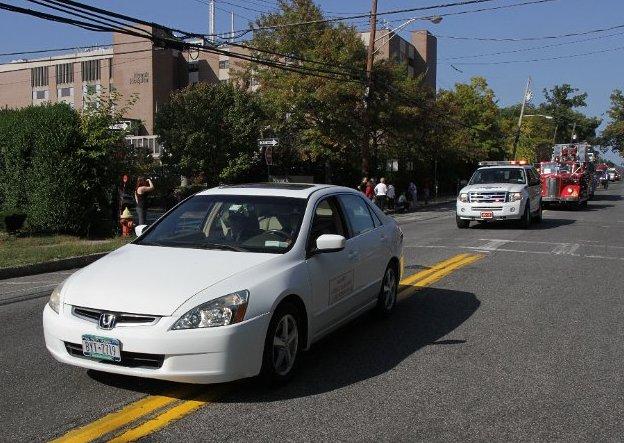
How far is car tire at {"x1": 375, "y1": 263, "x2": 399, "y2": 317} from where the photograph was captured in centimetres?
721

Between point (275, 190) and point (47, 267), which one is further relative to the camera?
point (47, 267)

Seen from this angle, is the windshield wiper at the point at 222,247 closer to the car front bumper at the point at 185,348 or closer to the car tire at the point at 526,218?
the car front bumper at the point at 185,348

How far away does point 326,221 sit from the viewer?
241 inches

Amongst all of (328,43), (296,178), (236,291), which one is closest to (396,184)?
(296,178)

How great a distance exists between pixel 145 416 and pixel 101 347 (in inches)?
21.2

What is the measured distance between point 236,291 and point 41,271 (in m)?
8.52

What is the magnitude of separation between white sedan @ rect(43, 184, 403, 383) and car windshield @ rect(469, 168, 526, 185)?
14.4 meters

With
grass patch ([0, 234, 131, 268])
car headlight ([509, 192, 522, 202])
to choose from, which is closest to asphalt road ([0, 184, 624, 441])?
grass patch ([0, 234, 131, 268])

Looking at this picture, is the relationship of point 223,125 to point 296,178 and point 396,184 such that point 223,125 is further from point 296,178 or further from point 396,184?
point 396,184

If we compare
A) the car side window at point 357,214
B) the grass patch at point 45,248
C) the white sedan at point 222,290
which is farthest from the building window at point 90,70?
the white sedan at point 222,290

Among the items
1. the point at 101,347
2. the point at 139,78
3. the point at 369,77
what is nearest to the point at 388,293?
the point at 101,347

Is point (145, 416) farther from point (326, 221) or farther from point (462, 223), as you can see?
point (462, 223)

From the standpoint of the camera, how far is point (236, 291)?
15.1ft

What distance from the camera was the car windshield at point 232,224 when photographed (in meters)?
5.56
